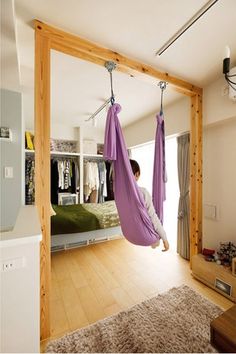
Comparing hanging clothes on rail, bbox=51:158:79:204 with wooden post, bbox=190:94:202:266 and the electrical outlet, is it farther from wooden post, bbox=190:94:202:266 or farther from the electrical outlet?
the electrical outlet

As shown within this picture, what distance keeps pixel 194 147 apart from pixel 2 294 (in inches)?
91.1

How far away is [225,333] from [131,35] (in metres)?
2.17

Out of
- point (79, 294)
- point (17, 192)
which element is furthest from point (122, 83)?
point (79, 294)

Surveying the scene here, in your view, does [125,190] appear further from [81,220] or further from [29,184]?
[29,184]

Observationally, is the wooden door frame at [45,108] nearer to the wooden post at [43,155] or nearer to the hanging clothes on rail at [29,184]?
the wooden post at [43,155]

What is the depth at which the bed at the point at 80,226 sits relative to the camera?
2639 millimetres

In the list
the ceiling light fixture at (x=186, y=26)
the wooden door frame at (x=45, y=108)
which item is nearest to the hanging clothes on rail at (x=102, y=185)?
the wooden door frame at (x=45, y=108)

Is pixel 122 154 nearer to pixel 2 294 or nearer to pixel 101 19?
pixel 101 19

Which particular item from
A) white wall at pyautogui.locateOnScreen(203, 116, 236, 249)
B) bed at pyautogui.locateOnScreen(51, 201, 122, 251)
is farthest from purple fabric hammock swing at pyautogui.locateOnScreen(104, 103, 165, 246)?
bed at pyautogui.locateOnScreen(51, 201, 122, 251)

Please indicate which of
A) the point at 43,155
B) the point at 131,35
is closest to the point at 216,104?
the point at 131,35

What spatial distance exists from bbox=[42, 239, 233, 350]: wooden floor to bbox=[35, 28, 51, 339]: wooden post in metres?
0.42

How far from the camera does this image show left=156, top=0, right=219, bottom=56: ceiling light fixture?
1156mm

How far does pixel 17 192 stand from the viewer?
7.36 feet

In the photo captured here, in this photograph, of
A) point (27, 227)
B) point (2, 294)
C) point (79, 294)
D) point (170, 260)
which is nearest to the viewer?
point (2, 294)
